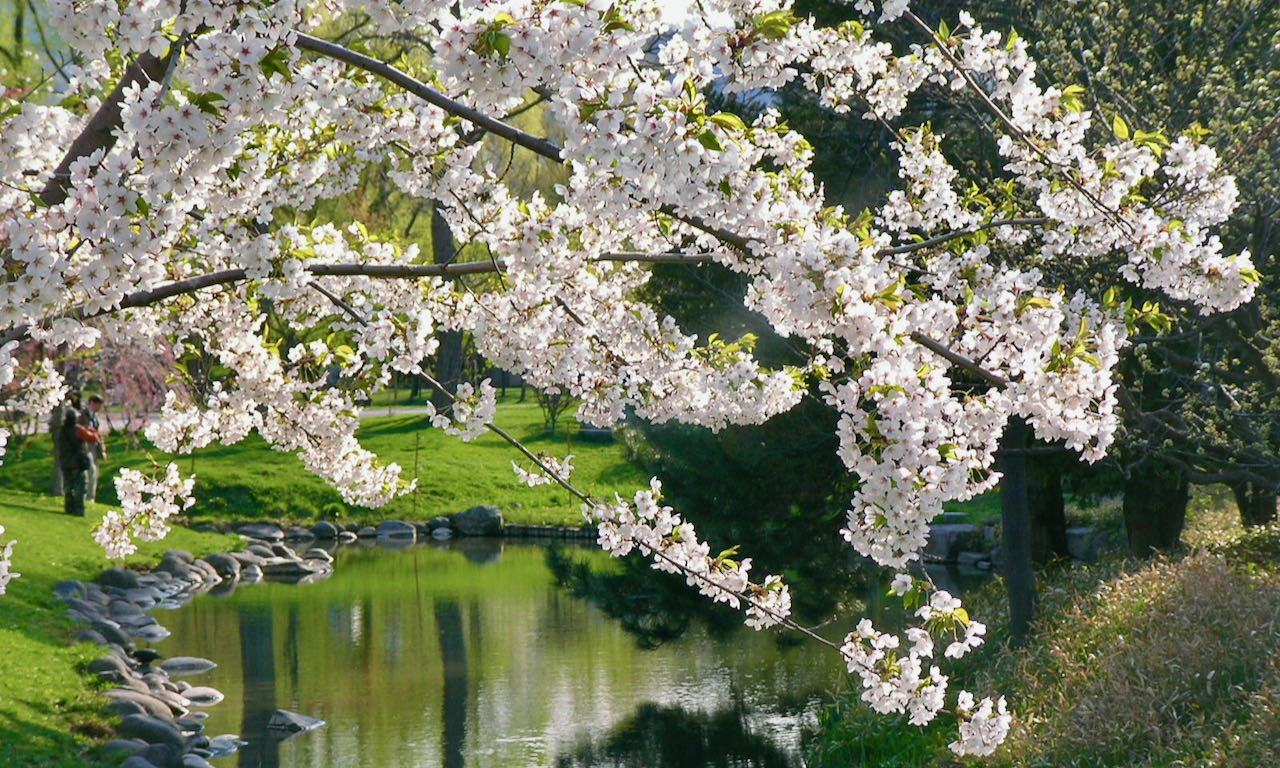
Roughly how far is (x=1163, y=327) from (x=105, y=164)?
13.9ft

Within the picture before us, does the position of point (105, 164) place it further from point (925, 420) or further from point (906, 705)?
point (906, 705)

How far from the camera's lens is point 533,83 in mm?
3225

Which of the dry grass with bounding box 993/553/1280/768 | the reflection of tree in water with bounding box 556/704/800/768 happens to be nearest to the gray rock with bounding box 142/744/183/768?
the reflection of tree in water with bounding box 556/704/800/768

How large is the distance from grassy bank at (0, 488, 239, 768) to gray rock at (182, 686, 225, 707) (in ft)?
3.41

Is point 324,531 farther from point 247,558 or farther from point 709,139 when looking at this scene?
point 709,139

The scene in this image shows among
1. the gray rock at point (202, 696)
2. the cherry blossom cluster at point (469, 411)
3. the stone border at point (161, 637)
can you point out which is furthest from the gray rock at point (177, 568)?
the cherry blossom cluster at point (469, 411)

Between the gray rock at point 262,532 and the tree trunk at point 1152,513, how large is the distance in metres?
17.3

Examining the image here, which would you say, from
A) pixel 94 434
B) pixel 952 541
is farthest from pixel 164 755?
pixel 952 541

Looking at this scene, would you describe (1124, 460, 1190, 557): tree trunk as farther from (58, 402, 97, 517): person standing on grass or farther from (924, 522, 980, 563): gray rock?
(58, 402, 97, 517): person standing on grass

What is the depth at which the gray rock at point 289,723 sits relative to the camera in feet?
37.8

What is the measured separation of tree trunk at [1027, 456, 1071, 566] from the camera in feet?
42.0

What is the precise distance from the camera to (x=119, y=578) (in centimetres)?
1752

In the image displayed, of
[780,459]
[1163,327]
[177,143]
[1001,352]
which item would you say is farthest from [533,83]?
[780,459]

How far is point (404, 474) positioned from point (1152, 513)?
20.3 metres
